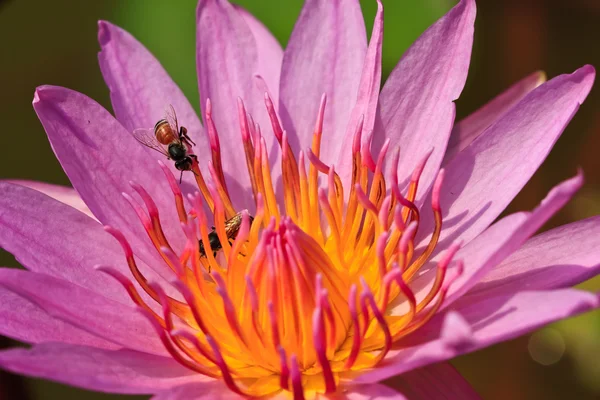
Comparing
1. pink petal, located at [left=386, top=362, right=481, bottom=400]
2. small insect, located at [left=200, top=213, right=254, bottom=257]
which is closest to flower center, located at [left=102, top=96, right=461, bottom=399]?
small insect, located at [left=200, top=213, right=254, bottom=257]

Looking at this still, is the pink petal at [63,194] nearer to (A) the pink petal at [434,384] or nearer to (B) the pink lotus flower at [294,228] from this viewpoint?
(B) the pink lotus flower at [294,228]

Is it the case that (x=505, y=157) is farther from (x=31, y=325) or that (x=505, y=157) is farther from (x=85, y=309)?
(x=31, y=325)

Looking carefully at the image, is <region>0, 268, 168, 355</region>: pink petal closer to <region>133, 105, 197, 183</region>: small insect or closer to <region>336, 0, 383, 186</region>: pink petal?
<region>133, 105, 197, 183</region>: small insect

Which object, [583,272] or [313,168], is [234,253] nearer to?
[313,168]

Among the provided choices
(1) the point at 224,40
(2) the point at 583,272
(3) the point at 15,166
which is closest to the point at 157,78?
(1) the point at 224,40

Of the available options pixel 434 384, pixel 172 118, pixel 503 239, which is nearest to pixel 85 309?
pixel 172 118
